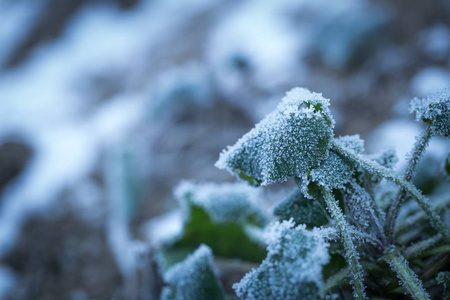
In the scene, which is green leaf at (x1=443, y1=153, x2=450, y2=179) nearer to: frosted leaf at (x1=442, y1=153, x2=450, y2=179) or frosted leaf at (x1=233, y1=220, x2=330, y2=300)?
frosted leaf at (x1=442, y1=153, x2=450, y2=179)

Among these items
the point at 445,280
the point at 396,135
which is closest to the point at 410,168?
the point at 445,280

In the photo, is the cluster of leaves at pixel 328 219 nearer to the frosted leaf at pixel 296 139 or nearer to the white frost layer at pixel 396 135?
the frosted leaf at pixel 296 139

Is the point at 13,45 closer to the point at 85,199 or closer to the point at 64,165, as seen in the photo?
the point at 64,165

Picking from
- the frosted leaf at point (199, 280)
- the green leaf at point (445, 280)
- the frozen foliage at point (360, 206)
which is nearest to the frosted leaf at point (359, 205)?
the frozen foliage at point (360, 206)

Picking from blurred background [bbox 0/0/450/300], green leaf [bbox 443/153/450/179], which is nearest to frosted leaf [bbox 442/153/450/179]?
green leaf [bbox 443/153/450/179]

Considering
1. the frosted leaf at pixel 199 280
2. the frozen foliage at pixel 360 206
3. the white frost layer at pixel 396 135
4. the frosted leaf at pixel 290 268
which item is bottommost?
the frosted leaf at pixel 290 268

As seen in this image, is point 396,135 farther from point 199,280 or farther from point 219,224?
point 199,280

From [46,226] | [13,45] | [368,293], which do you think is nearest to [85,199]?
[46,226]
